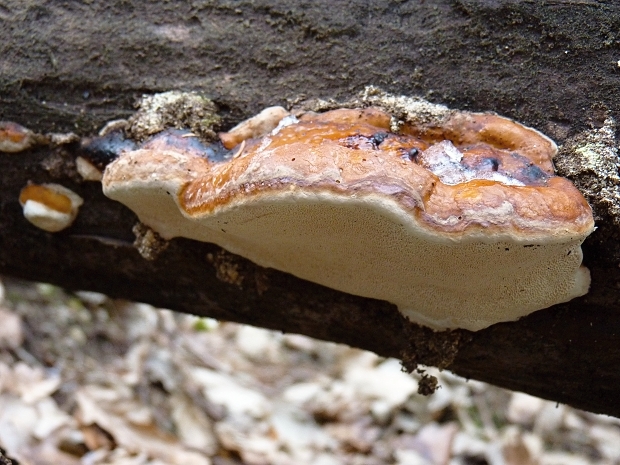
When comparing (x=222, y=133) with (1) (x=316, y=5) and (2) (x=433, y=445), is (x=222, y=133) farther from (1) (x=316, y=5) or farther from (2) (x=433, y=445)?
(2) (x=433, y=445)

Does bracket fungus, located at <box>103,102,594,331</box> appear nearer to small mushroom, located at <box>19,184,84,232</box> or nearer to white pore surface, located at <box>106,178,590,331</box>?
white pore surface, located at <box>106,178,590,331</box>

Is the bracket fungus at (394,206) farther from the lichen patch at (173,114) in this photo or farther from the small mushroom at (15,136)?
the small mushroom at (15,136)

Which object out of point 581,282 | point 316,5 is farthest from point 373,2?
point 581,282

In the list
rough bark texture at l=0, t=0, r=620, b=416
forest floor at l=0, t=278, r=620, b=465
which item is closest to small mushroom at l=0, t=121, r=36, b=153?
rough bark texture at l=0, t=0, r=620, b=416

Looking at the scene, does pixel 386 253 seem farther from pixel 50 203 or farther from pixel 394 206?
pixel 50 203

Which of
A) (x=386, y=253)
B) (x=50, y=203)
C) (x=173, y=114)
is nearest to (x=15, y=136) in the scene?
(x=50, y=203)

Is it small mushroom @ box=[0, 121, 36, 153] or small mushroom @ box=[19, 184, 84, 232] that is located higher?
small mushroom @ box=[0, 121, 36, 153]
